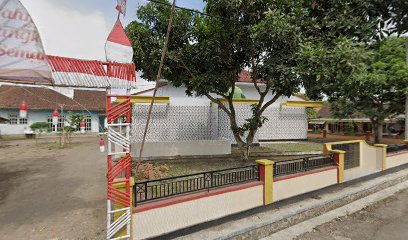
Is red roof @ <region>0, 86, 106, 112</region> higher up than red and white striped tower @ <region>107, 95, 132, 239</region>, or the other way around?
red roof @ <region>0, 86, 106, 112</region>

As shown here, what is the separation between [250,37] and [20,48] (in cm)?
597

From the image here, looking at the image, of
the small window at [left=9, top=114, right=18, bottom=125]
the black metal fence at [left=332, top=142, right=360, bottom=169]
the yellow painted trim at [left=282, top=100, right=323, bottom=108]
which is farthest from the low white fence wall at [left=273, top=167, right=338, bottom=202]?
the small window at [left=9, top=114, right=18, bottom=125]

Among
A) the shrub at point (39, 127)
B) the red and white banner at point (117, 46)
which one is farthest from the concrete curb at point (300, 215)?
the shrub at point (39, 127)

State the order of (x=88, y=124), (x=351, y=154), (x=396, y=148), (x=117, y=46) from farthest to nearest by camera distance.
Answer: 1. (x=88, y=124)
2. (x=396, y=148)
3. (x=351, y=154)
4. (x=117, y=46)

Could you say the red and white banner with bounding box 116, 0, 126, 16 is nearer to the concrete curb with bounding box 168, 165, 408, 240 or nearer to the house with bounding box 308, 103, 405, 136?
the concrete curb with bounding box 168, 165, 408, 240

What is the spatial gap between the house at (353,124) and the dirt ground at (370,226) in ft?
52.5

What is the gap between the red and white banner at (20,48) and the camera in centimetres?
319

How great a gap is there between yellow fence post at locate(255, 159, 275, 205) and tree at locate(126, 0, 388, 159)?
265 cm

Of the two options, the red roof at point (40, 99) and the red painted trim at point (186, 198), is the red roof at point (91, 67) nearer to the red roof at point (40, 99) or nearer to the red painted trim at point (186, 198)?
the red painted trim at point (186, 198)

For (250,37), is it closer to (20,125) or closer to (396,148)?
(396,148)

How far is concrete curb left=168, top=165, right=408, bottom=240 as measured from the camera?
179 inches

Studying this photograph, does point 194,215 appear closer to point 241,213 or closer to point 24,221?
point 241,213

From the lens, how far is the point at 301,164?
6.48 m

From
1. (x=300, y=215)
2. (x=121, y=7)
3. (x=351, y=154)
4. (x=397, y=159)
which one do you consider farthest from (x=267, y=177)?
(x=397, y=159)
